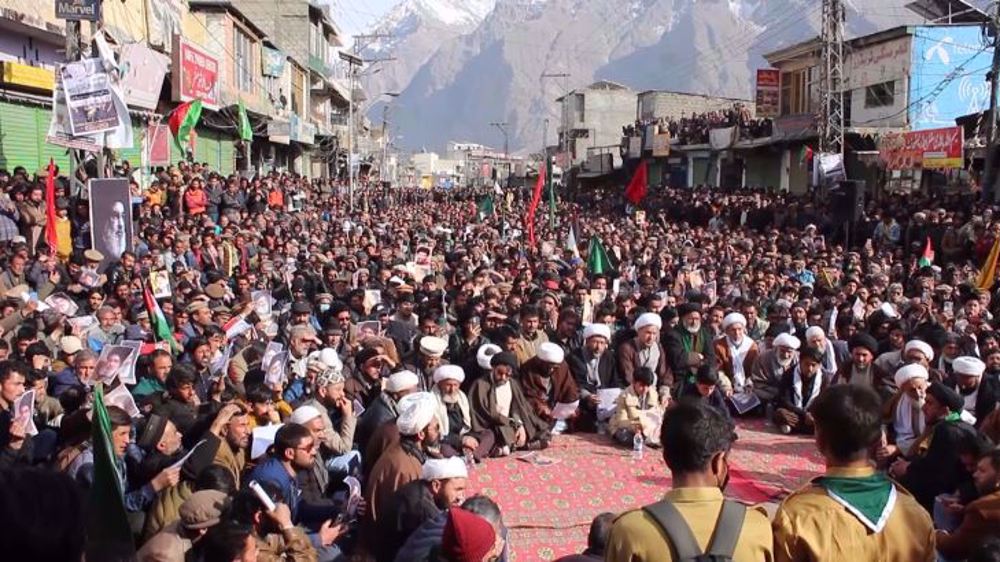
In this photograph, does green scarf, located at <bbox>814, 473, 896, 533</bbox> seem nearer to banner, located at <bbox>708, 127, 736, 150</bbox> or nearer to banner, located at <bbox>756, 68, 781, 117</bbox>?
banner, located at <bbox>708, 127, 736, 150</bbox>

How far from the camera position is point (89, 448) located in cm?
510

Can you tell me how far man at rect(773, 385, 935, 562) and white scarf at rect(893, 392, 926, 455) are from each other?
4016mm

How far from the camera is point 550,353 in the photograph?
8438 millimetres

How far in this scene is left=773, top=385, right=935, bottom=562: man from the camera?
2902mm

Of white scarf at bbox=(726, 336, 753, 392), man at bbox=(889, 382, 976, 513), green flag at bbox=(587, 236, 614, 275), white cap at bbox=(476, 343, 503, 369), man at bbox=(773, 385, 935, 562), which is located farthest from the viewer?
green flag at bbox=(587, 236, 614, 275)

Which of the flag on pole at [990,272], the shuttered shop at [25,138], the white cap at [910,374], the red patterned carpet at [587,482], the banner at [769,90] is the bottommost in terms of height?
the red patterned carpet at [587,482]

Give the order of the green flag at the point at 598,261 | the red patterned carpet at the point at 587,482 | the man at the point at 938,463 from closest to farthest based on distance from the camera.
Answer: the man at the point at 938,463
the red patterned carpet at the point at 587,482
the green flag at the point at 598,261

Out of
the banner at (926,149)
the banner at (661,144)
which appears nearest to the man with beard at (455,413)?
the banner at (926,149)

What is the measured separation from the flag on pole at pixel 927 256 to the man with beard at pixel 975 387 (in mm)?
6589

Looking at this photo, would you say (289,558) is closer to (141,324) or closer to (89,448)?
(89,448)

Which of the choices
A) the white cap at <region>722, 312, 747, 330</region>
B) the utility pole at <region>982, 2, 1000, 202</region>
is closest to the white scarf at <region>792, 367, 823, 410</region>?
the white cap at <region>722, 312, 747, 330</region>

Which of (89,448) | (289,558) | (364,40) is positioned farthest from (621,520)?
(364,40)

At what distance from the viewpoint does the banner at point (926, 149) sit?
19.2 m

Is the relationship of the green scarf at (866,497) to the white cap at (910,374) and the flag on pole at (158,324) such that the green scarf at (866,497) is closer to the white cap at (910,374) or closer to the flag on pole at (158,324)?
the white cap at (910,374)
